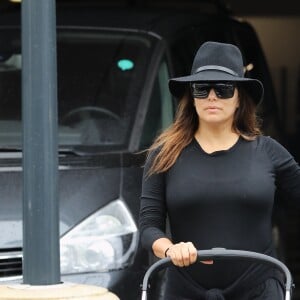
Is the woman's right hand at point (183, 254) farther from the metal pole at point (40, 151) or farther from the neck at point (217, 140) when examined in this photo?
the metal pole at point (40, 151)

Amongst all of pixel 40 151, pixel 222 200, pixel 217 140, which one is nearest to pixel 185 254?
pixel 222 200

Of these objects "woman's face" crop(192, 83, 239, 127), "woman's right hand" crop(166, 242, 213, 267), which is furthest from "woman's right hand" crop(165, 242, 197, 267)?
"woman's face" crop(192, 83, 239, 127)

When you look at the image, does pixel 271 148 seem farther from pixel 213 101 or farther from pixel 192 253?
pixel 192 253

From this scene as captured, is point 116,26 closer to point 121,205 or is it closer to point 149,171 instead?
point 121,205

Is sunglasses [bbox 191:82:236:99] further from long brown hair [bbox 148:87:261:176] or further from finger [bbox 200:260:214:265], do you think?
finger [bbox 200:260:214:265]

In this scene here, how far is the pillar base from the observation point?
4.66m

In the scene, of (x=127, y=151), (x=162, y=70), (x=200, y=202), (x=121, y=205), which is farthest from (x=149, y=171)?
(x=162, y=70)

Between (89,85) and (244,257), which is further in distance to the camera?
(89,85)

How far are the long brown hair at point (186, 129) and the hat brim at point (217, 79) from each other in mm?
24

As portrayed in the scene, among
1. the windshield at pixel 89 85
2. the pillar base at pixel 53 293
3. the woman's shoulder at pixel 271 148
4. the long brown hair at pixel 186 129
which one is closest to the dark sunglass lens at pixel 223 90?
the long brown hair at pixel 186 129

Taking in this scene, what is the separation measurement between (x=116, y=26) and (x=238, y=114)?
2.80m

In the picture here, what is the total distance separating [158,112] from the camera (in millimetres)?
6863

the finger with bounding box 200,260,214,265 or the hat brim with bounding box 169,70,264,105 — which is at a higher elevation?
the hat brim with bounding box 169,70,264,105

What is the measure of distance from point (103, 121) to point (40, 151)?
2.06 m
